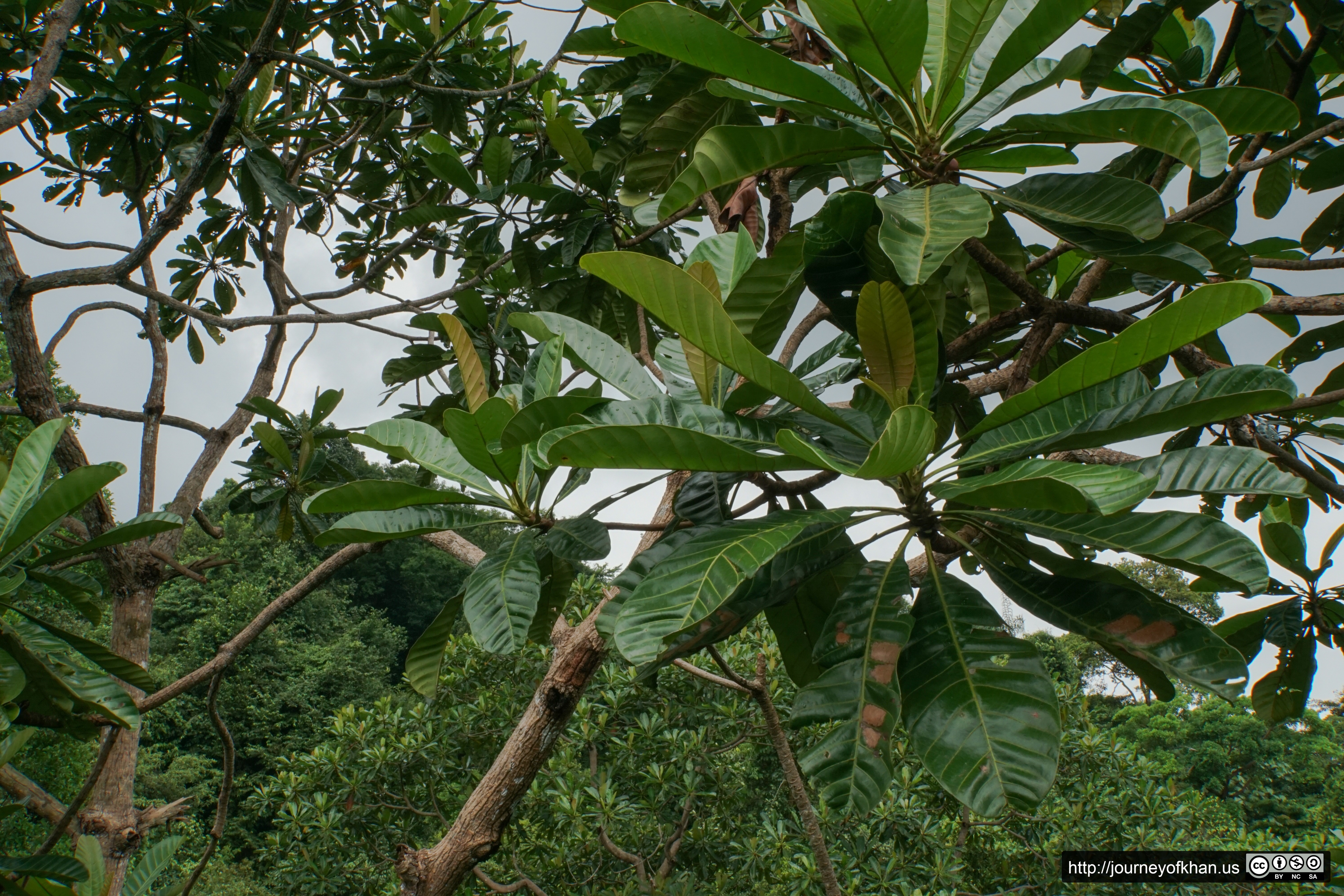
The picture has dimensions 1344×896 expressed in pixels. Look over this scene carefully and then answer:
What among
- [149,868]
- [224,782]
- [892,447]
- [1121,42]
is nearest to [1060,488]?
[892,447]

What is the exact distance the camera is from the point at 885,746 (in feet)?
2.05

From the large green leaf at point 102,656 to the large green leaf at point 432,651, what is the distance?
69 cm

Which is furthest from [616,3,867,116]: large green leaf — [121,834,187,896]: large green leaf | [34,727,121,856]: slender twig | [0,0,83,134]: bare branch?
[121,834,187,896]: large green leaf

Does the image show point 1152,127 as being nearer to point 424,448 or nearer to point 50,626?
point 424,448

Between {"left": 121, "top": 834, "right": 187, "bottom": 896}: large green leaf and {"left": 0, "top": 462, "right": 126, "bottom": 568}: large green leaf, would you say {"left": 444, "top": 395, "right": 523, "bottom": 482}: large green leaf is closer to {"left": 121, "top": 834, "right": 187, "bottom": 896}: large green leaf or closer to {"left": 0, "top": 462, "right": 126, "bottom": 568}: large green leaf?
{"left": 0, "top": 462, "right": 126, "bottom": 568}: large green leaf

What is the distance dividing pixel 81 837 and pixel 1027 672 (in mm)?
2425

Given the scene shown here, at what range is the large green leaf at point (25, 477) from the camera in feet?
4.16

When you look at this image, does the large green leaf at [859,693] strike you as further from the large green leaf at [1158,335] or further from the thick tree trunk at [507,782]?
the thick tree trunk at [507,782]

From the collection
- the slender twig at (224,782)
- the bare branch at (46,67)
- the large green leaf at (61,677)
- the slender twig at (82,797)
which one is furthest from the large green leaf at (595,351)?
the bare branch at (46,67)

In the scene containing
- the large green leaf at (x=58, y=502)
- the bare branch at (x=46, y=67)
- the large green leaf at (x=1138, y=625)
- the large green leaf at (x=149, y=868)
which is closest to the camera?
the large green leaf at (x=1138, y=625)

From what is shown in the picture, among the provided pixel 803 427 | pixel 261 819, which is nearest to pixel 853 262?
pixel 803 427

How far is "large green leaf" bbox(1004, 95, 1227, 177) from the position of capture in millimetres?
644

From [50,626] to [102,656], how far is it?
Answer: 12 centimetres

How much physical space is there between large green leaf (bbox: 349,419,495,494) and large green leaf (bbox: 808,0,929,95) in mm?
603
